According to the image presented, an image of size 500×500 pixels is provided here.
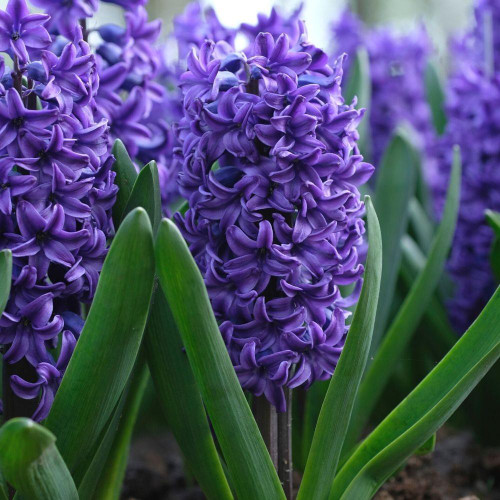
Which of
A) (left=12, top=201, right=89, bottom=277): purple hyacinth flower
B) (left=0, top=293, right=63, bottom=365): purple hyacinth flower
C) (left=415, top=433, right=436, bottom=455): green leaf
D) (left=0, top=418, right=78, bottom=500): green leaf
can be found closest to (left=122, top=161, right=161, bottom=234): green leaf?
(left=12, top=201, right=89, bottom=277): purple hyacinth flower

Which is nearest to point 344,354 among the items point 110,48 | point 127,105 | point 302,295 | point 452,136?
point 302,295

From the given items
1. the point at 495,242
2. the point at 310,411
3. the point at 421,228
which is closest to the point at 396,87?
Result: the point at 421,228

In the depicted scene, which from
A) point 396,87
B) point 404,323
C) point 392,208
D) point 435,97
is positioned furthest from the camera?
point 396,87

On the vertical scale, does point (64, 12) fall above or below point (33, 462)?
above

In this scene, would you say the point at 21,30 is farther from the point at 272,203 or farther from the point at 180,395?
the point at 180,395

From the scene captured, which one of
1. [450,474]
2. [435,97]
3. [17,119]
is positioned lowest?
[450,474]

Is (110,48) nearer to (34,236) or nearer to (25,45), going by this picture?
(25,45)

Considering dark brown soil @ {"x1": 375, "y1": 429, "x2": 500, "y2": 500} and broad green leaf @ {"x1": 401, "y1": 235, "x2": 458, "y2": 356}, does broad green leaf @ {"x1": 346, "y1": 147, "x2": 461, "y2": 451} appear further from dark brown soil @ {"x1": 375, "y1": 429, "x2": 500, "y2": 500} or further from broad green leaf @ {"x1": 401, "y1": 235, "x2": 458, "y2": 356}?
broad green leaf @ {"x1": 401, "y1": 235, "x2": 458, "y2": 356}
